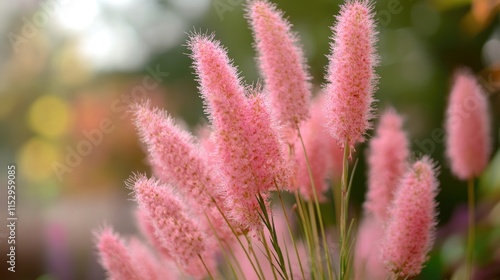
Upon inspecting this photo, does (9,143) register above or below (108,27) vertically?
below

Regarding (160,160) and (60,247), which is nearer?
(160,160)

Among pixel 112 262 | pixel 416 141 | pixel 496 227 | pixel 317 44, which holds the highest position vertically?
pixel 317 44

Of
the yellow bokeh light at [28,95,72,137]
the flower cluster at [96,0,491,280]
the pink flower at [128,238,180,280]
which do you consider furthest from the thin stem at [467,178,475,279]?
the yellow bokeh light at [28,95,72,137]

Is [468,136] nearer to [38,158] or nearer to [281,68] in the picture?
[281,68]

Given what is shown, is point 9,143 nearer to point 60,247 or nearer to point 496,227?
point 60,247

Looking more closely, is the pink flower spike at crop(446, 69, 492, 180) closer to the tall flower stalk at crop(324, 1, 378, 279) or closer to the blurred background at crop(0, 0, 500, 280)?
the blurred background at crop(0, 0, 500, 280)

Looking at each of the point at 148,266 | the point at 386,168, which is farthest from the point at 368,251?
the point at 148,266

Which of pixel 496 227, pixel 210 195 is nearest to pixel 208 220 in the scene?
pixel 210 195

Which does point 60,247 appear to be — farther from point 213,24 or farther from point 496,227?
point 496,227
